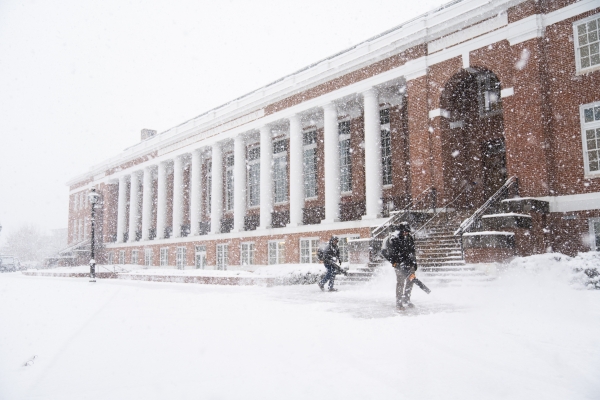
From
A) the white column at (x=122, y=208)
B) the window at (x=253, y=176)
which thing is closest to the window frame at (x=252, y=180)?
the window at (x=253, y=176)

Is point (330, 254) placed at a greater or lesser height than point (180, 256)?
greater

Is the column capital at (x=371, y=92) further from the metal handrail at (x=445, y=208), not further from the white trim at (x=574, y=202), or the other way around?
the white trim at (x=574, y=202)

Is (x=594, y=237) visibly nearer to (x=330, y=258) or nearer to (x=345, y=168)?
(x=330, y=258)

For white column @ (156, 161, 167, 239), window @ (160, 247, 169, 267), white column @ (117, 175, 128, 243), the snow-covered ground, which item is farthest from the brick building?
white column @ (117, 175, 128, 243)

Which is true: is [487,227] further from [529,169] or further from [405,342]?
[405,342]

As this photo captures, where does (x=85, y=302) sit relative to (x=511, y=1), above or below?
below

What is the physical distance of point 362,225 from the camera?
23.4 m

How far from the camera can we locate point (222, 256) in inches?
1324

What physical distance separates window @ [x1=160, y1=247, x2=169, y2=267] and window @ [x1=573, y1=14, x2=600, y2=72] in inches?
1312

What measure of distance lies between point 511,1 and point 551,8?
59.6 inches

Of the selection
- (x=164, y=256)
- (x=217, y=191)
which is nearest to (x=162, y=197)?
(x=164, y=256)

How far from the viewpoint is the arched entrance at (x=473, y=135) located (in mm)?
21000

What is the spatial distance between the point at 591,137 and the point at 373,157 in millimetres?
9647

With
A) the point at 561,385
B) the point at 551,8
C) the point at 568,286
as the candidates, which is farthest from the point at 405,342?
the point at 551,8
